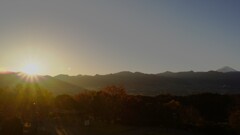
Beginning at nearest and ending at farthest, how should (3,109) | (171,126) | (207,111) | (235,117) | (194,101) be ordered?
(235,117) → (171,126) → (3,109) → (207,111) → (194,101)

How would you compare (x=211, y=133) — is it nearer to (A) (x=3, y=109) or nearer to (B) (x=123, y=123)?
(B) (x=123, y=123)

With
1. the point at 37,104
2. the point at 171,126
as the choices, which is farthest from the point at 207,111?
the point at 37,104

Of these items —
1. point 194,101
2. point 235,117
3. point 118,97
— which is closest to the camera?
point 235,117

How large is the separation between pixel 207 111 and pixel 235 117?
145ft

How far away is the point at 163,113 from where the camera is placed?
85.7m

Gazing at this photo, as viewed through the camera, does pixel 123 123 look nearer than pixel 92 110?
Yes

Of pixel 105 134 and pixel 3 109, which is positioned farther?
pixel 3 109

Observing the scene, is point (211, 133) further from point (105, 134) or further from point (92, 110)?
point (92, 110)

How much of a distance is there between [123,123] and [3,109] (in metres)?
28.3

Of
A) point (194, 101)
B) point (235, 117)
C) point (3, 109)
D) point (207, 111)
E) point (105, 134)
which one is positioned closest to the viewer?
point (105, 134)

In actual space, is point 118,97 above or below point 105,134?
above

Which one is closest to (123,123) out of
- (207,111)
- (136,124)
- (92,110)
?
(136,124)

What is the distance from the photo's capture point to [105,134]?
62688 millimetres

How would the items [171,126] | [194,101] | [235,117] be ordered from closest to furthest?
[235,117] < [171,126] < [194,101]
